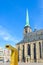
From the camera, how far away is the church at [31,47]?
61.1 m

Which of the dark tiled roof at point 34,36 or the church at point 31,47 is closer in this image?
the church at point 31,47

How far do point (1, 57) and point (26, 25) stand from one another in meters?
20.8

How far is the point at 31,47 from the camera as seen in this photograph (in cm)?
6450

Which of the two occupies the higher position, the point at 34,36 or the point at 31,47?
the point at 34,36

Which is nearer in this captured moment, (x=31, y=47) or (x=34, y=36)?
(x=31, y=47)

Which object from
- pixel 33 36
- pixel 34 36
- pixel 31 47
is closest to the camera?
pixel 31 47

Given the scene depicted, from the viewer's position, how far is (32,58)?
207 ft

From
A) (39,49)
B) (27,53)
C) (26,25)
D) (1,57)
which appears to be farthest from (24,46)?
(26,25)

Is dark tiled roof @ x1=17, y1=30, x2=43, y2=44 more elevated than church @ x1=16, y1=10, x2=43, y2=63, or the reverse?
dark tiled roof @ x1=17, y1=30, x2=43, y2=44

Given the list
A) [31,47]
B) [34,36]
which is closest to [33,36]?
[34,36]

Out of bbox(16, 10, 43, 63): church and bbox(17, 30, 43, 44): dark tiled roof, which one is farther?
bbox(17, 30, 43, 44): dark tiled roof

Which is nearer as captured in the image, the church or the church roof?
the church

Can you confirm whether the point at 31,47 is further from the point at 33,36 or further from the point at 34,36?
the point at 33,36

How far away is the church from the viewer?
201 feet
